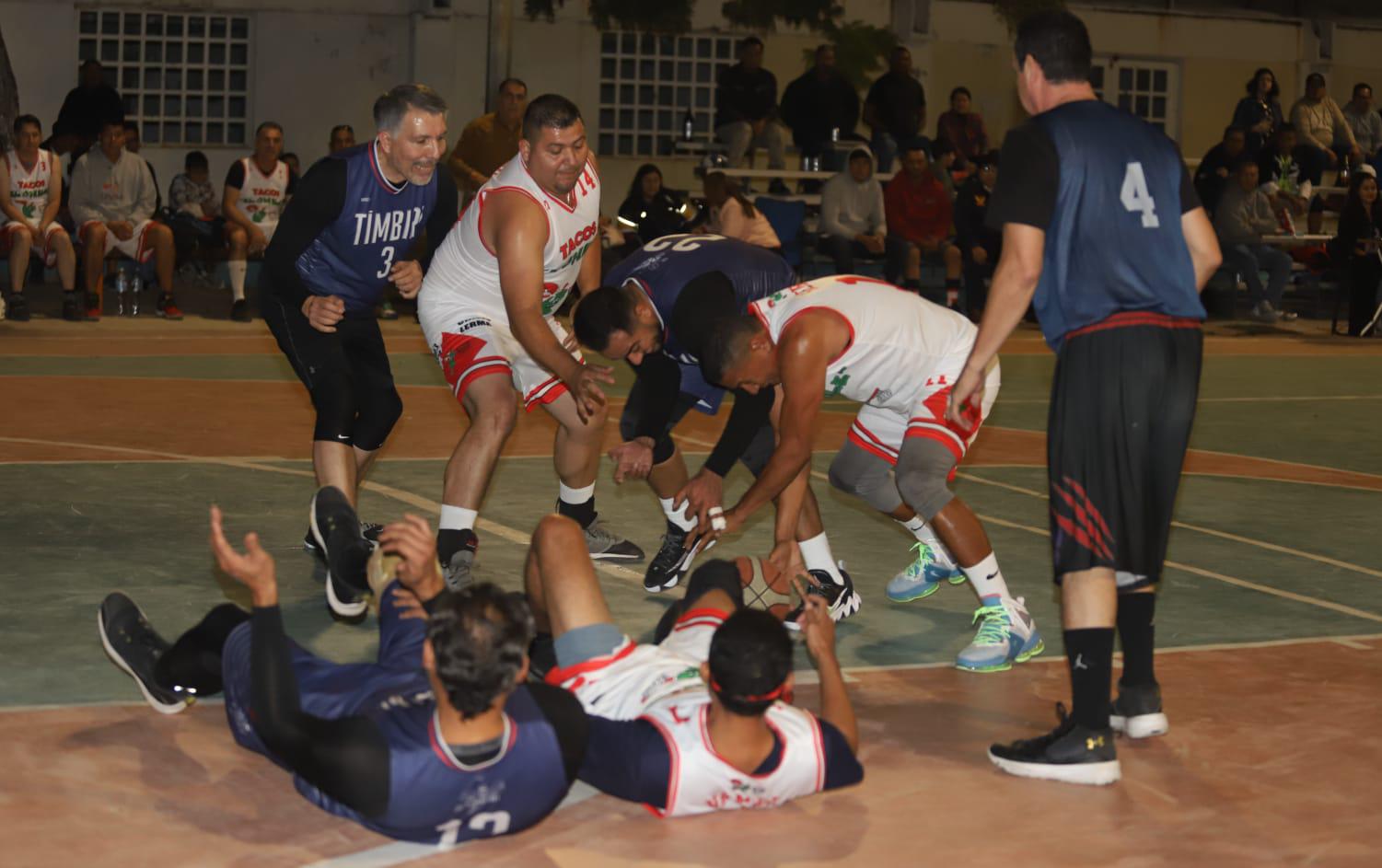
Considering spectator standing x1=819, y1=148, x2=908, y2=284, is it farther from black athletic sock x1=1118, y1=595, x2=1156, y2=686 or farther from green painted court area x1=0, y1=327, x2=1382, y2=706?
black athletic sock x1=1118, y1=595, x2=1156, y2=686

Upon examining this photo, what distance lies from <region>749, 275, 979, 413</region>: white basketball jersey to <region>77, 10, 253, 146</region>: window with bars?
17.6 metres

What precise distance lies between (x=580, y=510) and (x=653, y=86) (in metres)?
18.1

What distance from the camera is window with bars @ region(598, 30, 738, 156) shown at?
25.0m

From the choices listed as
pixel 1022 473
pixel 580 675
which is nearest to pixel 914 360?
pixel 580 675

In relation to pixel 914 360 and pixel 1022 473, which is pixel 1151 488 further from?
pixel 1022 473

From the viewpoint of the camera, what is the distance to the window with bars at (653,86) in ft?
81.9

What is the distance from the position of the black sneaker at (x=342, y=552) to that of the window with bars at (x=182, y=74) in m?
17.0

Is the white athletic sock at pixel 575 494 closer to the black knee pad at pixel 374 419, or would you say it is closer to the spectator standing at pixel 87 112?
the black knee pad at pixel 374 419

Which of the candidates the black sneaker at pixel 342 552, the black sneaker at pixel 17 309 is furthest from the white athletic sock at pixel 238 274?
the black sneaker at pixel 342 552

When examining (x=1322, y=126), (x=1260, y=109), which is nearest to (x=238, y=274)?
(x=1260, y=109)

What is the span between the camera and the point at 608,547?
7812 millimetres

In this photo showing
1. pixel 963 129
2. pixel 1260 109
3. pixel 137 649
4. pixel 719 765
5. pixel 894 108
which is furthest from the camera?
pixel 1260 109

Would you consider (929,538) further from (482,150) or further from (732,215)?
(732,215)

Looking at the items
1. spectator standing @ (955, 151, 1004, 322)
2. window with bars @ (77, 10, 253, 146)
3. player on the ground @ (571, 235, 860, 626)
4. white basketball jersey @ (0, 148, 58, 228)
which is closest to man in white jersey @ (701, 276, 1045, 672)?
player on the ground @ (571, 235, 860, 626)
